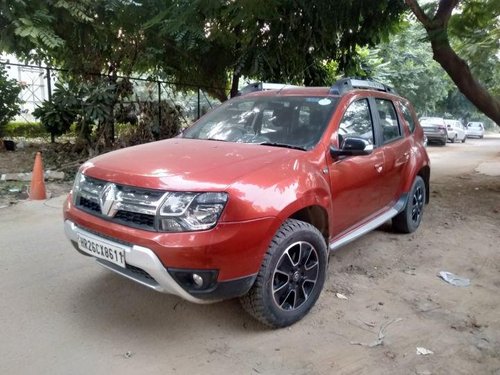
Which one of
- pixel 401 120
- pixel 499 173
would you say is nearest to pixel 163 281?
pixel 401 120

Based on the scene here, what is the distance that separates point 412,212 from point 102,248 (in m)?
3.88

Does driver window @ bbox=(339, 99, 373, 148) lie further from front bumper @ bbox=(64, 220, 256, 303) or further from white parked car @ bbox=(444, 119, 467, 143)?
white parked car @ bbox=(444, 119, 467, 143)

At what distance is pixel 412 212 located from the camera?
537 centimetres

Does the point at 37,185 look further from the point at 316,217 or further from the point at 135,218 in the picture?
the point at 316,217

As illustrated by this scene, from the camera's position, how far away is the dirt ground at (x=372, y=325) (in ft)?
9.04

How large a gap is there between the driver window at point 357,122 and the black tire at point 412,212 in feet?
4.29

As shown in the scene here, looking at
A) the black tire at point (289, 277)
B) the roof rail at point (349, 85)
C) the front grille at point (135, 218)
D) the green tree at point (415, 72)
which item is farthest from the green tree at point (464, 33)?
the green tree at point (415, 72)

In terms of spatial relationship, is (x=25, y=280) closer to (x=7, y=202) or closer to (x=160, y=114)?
(x=7, y=202)

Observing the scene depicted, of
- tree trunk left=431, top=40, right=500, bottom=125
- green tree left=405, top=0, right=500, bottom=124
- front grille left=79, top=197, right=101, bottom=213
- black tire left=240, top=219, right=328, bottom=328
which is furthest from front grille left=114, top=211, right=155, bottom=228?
tree trunk left=431, top=40, right=500, bottom=125

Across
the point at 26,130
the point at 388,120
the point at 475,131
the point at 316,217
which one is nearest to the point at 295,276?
the point at 316,217

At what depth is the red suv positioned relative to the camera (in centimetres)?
265

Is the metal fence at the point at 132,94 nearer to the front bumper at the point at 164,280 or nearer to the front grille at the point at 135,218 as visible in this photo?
the front grille at the point at 135,218

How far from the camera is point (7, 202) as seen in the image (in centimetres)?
628

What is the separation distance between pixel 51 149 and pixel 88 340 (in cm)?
829
